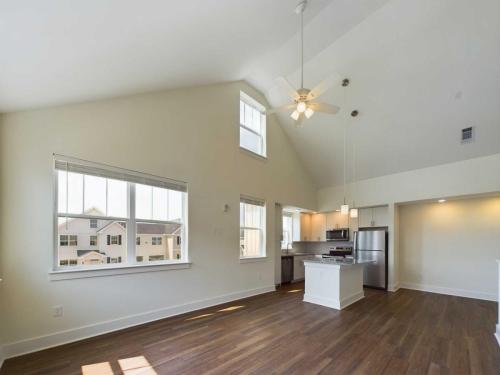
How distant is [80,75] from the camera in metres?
2.74

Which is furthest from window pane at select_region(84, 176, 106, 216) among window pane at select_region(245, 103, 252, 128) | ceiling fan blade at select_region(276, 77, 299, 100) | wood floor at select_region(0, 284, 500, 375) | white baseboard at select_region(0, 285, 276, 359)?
window pane at select_region(245, 103, 252, 128)

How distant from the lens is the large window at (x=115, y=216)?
3.25m

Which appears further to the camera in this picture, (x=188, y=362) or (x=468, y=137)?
(x=468, y=137)

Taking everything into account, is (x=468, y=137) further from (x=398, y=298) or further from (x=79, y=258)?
(x=79, y=258)

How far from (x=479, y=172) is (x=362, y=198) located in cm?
239

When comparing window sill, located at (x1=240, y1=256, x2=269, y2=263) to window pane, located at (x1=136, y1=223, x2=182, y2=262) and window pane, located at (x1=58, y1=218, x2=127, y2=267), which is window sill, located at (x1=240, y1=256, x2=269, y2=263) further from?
Answer: window pane, located at (x1=58, y1=218, x2=127, y2=267)

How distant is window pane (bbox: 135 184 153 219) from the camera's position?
12.9 feet

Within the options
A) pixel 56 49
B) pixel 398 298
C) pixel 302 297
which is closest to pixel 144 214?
pixel 56 49

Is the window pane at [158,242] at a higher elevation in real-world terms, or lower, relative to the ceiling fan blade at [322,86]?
lower

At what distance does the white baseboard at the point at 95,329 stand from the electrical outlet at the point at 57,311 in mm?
189

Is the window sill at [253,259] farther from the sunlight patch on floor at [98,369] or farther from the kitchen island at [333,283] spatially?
the sunlight patch on floor at [98,369]

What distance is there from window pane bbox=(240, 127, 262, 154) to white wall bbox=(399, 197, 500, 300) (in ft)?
13.2

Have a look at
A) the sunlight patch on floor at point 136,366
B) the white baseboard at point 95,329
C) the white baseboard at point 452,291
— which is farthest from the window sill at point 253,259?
the white baseboard at point 452,291

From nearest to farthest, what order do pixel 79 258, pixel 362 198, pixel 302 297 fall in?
1. pixel 79 258
2. pixel 302 297
3. pixel 362 198
